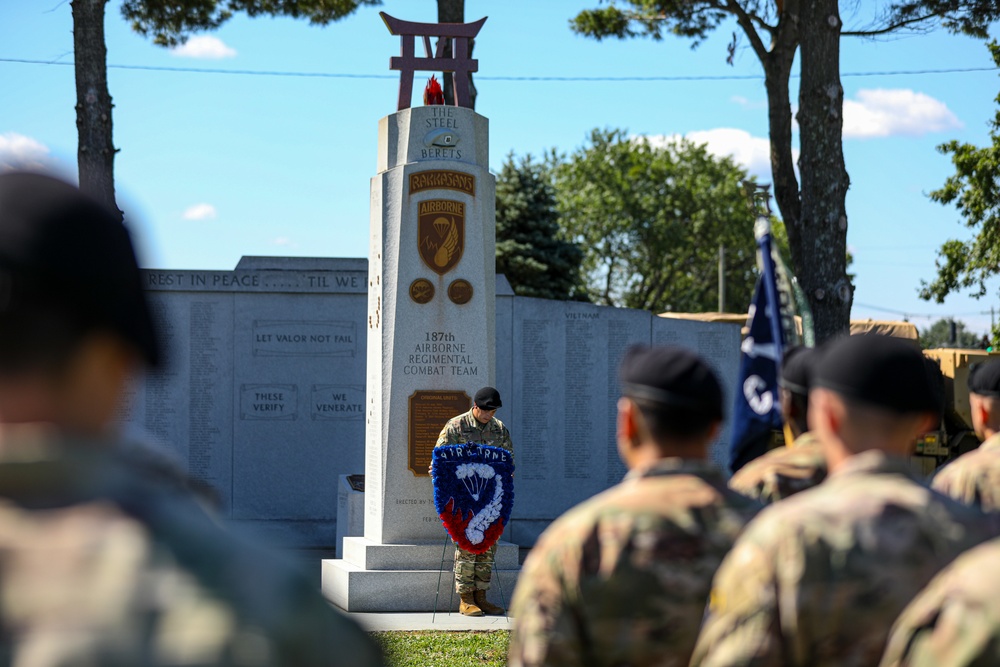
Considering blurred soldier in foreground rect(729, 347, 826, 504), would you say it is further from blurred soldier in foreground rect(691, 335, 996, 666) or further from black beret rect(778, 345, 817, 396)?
blurred soldier in foreground rect(691, 335, 996, 666)

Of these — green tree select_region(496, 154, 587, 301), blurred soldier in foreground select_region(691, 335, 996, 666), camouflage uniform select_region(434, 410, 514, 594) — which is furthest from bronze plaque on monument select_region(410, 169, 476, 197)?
green tree select_region(496, 154, 587, 301)

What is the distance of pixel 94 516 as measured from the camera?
1.27m

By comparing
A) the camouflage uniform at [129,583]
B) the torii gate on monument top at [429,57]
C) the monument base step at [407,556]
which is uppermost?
the torii gate on monument top at [429,57]

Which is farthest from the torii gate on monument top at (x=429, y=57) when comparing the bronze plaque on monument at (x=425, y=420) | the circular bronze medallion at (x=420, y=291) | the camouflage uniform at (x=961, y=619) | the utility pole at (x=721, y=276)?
the utility pole at (x=721, y=276)

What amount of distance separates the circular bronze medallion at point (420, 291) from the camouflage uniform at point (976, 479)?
21.2 ft

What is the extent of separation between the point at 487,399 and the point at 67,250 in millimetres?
8791

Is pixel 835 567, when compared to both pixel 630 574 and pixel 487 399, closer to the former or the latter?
pixel 630 574

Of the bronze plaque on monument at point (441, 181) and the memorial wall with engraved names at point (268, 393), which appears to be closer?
the bronze plaque on monument at point (441, 181)

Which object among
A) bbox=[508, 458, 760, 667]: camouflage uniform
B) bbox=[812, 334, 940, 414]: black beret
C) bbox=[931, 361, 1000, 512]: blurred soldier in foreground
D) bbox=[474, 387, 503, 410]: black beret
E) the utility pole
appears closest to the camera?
bbox=[812, 334, 940, 414]: black beret

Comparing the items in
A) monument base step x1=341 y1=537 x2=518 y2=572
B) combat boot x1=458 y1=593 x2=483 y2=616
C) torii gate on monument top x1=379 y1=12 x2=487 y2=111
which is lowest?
combat boot x1=458 y1=593 x2=483 y2=616

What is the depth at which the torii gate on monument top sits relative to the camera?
37.2 ft

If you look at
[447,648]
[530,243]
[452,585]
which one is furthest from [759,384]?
[530,243]

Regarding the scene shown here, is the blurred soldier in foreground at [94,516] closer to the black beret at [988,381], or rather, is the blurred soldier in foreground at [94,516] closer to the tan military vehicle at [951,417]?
the black beret at [988,381]

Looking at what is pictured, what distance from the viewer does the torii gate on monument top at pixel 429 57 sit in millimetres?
11328
